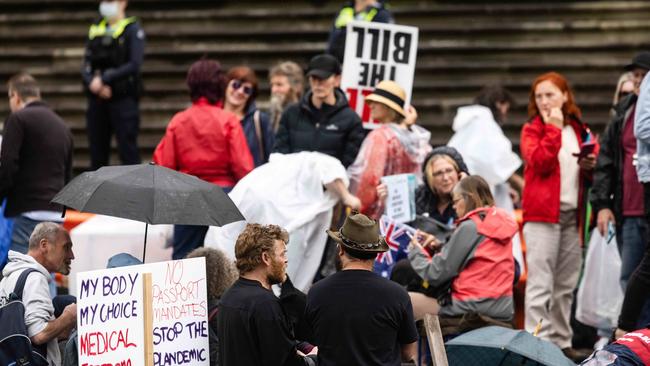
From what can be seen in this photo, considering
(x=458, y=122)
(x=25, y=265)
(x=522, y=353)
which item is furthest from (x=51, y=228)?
(x=458, y=122)

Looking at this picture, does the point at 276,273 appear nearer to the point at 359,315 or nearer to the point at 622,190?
the point at 359,315

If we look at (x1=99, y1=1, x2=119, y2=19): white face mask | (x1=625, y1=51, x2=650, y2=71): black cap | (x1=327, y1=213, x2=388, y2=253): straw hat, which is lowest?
(x1=327, y1=213, x2=388, y2=253): straw hat

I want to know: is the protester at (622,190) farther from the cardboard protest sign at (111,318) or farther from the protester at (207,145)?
the cardboard protest sign at (111,318)

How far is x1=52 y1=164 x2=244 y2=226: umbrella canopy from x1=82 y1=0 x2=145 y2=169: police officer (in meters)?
4.77

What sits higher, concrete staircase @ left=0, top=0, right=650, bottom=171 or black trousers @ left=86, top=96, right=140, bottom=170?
concrete staircase @ left=0, top=0, right=650, bottom=171

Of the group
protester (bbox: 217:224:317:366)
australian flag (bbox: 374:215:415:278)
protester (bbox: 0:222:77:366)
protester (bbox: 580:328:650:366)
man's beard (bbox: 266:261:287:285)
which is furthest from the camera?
australian flag (bbox: 374:215:415:278)

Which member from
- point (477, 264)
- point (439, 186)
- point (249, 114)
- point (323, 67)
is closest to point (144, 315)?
point (477, 264)

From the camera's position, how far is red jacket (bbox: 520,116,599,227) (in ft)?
31.3

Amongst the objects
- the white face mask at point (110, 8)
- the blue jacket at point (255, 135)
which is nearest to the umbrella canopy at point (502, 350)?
the blue jacket at point (255, 135)

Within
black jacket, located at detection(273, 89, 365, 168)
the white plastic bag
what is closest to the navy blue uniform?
black jacket, located at detection(273, 89, 365, 168)

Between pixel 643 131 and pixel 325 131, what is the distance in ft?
8.76

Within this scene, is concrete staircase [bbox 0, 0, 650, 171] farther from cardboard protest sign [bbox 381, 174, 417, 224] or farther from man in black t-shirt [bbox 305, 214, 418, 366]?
man in black t-shirt [bbox 305, 214, 418, 366]

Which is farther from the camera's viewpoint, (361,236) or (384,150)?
(384,150)

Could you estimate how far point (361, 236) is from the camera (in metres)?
6.77
